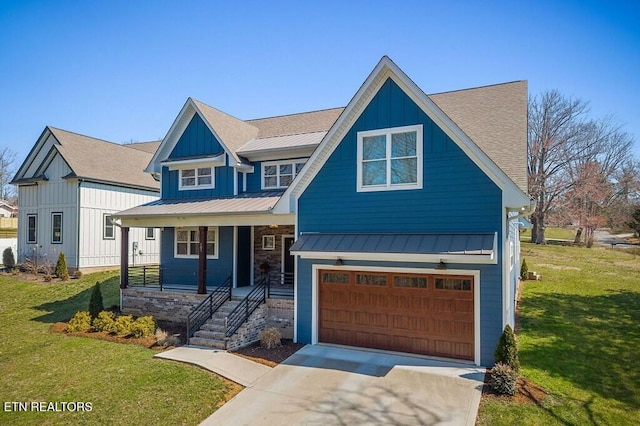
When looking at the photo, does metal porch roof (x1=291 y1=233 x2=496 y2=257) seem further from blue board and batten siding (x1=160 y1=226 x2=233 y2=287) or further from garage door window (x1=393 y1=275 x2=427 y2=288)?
blue board and batten siding (x1=160 y1=226 x2=233 y2=287)

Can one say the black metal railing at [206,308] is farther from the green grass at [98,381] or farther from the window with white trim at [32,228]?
the window with white trim at [32,228]

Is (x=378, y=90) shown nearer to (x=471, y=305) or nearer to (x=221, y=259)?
(x=471, y=305)

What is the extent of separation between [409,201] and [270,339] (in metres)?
5.72

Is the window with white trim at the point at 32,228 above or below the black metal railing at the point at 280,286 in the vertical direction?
above

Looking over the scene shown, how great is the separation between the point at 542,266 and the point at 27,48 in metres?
29.6

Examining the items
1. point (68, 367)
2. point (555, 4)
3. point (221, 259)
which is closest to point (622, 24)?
point (555, 4)

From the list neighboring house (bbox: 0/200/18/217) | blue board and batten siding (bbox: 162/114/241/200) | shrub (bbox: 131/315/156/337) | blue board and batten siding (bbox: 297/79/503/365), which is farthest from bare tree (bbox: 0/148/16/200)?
blue board and batten siding (bbox: 297/79/503/365)

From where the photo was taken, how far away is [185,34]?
1328 centimetres

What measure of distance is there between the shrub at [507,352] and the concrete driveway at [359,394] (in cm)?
69

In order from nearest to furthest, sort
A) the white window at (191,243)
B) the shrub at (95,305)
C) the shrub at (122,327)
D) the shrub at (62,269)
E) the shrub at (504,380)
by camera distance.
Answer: the shrub at (504,380) → the shrub at (122,327) → the shrub at (95,305) → the white window at (191,243) → the shrub at (62,269)

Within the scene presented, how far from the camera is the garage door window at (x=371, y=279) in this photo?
11.1 meters

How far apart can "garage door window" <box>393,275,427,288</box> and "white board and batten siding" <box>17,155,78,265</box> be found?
19106 millimetres

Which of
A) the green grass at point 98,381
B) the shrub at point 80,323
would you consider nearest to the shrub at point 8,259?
the green grass at point 98,381

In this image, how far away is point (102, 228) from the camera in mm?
22984
